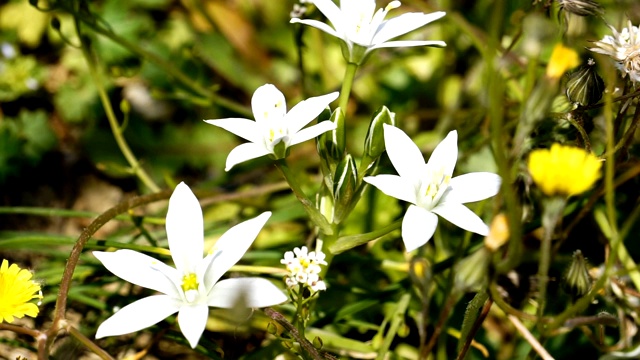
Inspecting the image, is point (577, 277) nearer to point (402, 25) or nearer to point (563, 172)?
point (563, 172)

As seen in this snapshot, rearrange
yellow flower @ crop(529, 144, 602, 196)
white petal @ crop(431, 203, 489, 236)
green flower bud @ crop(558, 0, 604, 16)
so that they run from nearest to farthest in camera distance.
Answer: yellow flower @ crop(529, 144, 602, 196), white petal @ crop(431, 203, 489, 236), green flower bud @ crop(558, 0, 604, 16)

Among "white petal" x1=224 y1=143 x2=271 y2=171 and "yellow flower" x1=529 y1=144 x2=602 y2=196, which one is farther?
"white petal" x1=224 y1=143 x2=271 y2=171

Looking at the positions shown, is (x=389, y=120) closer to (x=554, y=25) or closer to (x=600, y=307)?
(x=554, y=25)

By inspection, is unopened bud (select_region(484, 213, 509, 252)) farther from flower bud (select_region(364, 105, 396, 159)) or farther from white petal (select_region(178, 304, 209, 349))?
white petal (select_region(178, 304, 209, 349))

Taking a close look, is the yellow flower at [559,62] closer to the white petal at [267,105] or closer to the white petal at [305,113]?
the white petal at [305,113]

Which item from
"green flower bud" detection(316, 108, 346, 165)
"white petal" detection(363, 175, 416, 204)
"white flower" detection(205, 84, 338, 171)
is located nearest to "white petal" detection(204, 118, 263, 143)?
"white flower" detection(205, 84, 338, 171)

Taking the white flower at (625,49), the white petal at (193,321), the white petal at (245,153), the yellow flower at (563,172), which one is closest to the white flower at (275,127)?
the white petal at (245,153)
